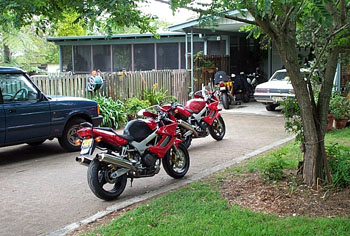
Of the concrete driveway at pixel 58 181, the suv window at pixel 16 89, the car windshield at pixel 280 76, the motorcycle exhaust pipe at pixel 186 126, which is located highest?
the car windshield at pixel 280 76

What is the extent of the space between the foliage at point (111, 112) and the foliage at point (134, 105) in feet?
0.97

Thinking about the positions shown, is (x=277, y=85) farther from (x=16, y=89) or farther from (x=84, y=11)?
(x=84, y=11)

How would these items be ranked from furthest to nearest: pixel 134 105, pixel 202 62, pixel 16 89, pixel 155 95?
1. pixel 202 62
2. pixel 155 95
3. pixel 134 105
4. pixel 16 89

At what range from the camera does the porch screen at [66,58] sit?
83.8 feet

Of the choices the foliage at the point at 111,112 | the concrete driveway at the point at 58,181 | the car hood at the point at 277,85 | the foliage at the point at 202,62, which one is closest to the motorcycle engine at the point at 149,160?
the concrete driveway at the point at 58,181

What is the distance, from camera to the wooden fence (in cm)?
1241

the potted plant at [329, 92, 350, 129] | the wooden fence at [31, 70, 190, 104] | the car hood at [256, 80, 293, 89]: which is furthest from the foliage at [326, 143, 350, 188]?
the car hood at [256, 80, 293, 89]

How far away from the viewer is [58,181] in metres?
7.37

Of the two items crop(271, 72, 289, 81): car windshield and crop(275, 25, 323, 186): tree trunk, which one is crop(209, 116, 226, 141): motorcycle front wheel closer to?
crop(275, 25, 323, 186): tree trunk

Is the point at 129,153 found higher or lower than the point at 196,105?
lower

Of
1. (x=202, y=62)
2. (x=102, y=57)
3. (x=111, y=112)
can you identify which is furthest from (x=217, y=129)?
(x=102, y=57)

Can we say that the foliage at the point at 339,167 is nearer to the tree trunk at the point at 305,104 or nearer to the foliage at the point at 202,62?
the tree trunk at the point at 305,104

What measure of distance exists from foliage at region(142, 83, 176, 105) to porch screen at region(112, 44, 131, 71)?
820 cm

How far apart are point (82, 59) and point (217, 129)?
53.1 ft
